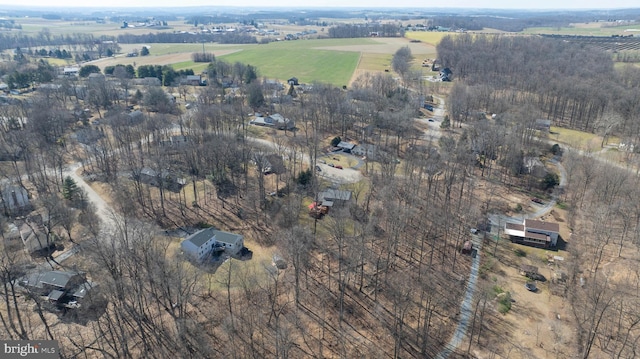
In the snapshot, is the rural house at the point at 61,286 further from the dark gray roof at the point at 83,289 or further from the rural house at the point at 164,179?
the rural house at the point at 164,179

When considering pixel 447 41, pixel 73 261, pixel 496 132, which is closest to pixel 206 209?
pixel 73 261

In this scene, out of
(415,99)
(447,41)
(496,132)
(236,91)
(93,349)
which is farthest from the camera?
(447,41)

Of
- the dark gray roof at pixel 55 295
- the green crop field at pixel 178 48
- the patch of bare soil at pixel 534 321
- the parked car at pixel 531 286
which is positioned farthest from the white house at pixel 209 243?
the green crop field at pixel 178 48

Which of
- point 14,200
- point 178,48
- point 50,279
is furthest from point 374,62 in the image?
point 50,279

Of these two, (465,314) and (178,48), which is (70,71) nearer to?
(178,48)

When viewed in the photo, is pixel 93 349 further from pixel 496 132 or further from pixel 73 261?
pixel 496 132

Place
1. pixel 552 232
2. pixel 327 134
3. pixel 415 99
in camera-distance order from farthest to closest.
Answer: pixel 415 99, pixel 327 134, pixel 552 232

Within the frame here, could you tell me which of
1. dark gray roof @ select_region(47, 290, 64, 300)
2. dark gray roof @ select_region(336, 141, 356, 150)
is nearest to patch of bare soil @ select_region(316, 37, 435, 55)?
dark gray roof @ select_region(336, 141, 356, 150)
